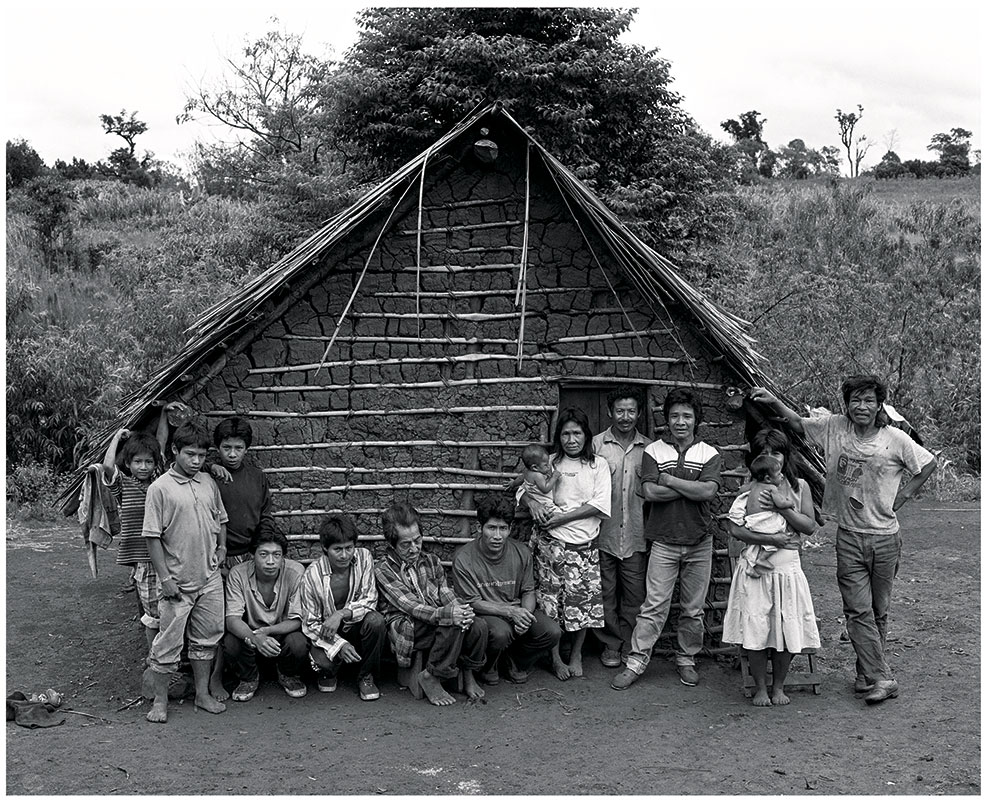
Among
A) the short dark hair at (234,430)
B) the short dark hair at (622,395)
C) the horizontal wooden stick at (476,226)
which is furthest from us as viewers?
the horizontal wooden stick at (476,226)

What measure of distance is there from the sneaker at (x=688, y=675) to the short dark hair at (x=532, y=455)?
1563mm

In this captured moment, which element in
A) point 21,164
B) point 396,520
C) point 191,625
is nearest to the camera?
point 191,625

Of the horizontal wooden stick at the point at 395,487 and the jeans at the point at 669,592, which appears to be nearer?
the jeans at the point at 669,592

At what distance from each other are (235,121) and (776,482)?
1805 centimetres

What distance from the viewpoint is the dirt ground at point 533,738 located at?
4.66m

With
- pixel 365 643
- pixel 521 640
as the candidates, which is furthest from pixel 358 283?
pixel 521 640

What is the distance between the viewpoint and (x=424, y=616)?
564 cm

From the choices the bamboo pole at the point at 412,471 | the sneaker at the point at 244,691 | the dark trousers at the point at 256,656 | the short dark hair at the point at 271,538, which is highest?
the bamboo pole at the point at 412,471

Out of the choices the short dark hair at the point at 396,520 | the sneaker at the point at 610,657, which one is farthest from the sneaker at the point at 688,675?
the short dark hair at the point at 396,520

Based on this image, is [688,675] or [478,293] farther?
[478,293]

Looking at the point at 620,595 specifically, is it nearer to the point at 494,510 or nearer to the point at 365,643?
the point at 494,510

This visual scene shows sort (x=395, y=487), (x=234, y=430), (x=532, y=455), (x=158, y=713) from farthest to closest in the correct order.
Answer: (x=395, y=487), (x=532, y=455), (x=234, y=430), (x=158, y=713)

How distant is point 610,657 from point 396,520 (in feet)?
5.55

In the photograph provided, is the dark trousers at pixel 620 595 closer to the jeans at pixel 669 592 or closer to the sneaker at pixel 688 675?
the jeans at pixel 669 592
